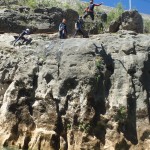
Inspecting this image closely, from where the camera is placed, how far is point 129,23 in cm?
2720

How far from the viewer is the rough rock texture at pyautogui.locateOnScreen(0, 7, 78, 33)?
28.3 meters

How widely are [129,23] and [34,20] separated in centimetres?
682

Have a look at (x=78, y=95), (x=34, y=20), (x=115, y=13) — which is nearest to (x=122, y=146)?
(x=78, y=95)

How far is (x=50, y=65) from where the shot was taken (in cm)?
2236

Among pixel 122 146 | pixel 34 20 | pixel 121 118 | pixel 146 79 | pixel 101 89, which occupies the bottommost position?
pixel 122 146

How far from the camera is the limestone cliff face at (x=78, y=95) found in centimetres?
2023

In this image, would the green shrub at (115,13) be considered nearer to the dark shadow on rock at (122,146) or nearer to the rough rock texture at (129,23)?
the rough rock texture at (129,23)

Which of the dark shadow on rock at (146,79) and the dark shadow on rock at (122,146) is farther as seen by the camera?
the dark shadow on rock at (146,79)

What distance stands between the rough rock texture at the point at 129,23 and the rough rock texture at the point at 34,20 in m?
3.81

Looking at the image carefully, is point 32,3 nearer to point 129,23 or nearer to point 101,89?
point 129,23

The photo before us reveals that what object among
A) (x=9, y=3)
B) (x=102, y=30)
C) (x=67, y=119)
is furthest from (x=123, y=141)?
(x=9, y=3)

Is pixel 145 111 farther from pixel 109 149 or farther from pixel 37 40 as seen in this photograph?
pixel 37 40

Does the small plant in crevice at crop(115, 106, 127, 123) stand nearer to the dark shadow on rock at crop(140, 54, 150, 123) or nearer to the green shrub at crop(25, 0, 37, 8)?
the dark shadow on rock at crop(140, 54, 150, 123)

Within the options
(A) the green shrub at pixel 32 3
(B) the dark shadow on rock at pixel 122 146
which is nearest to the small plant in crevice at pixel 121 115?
(B) the dark shadow on rock at pixel 122 146
